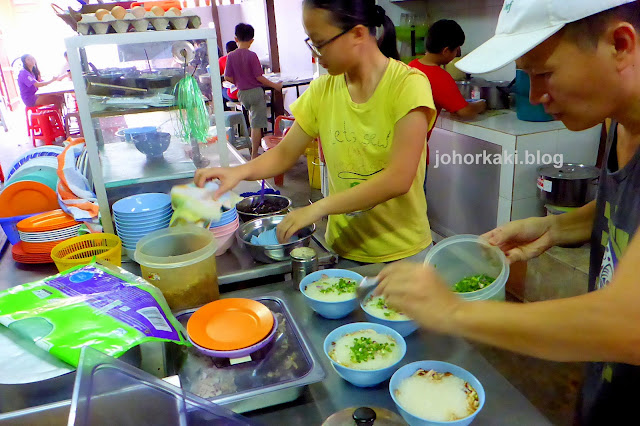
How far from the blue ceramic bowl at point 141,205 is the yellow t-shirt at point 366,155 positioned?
1.89 ft

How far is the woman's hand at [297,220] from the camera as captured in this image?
1435mm

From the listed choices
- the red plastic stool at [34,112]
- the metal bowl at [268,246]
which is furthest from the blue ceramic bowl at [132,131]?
the red plastic stool at [34,112]

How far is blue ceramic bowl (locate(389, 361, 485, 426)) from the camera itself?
80 cm

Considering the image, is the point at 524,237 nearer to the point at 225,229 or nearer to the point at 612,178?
the point at 612,178

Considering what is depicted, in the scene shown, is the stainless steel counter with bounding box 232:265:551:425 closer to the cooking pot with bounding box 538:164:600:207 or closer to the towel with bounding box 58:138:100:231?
the towel with bounding box 58:138:100:231

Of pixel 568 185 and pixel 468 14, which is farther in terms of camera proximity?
pixel 468 14

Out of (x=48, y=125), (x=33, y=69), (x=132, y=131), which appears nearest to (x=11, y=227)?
(x=132, y=131)

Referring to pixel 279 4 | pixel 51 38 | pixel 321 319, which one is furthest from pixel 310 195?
pixel 51 38

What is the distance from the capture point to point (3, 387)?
0.93m

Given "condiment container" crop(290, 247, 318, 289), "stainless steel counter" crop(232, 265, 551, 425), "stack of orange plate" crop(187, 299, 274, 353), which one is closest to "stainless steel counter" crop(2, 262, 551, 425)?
"stainless steel counter" crop(232, 265, 551, 425)

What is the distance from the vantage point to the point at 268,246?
148 centimetres

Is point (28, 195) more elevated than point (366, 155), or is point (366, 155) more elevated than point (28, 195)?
point (366, 155)

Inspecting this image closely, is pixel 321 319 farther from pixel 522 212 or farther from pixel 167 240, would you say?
pixel 522 212

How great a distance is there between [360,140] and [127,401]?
1097 millimetres
